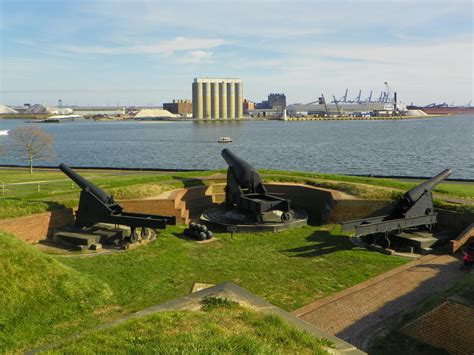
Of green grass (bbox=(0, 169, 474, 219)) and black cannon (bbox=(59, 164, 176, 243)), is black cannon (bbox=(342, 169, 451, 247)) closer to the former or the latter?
green grass (bbox=(0, 169, 474, 219))

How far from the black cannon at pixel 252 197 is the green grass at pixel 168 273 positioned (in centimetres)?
92

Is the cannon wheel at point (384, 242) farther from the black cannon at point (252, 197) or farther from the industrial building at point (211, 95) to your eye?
the industrial building at point (211, 95)

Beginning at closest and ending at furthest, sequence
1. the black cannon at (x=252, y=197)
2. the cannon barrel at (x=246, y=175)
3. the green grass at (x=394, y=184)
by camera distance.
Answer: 1. the black cannon at (x=252, y=197)
2. the cannon barrel at (x=246, y=175)
3. the green grass at (x=394, y=184)

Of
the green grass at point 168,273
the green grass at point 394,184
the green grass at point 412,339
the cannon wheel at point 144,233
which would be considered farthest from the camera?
the green grass at point 394,184

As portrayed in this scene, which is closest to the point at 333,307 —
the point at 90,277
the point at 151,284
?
the point at 151,284

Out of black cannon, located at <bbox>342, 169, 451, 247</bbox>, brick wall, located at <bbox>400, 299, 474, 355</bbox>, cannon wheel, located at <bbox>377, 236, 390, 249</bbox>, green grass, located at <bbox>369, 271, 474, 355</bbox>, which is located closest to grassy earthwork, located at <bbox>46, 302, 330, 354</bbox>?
green grass, located at <bbox>369, 271, 474, 355</bbox>

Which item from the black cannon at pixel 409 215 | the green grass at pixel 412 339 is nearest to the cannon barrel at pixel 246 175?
the black cannon at pixel 409 215

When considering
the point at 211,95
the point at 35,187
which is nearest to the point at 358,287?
the point at 35,187

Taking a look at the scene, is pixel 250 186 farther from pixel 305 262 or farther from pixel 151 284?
pixel 151 284

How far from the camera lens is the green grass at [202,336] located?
591cm

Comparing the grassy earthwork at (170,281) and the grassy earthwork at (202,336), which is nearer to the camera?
the grassy earthwork at (202,336)

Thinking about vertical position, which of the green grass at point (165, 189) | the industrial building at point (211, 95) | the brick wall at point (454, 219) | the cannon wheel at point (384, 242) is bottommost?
the cannon wheel at point (384, 242)

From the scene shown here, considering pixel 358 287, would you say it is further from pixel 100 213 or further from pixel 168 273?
pixel 100 213

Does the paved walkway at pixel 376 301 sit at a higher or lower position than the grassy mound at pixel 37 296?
lower
